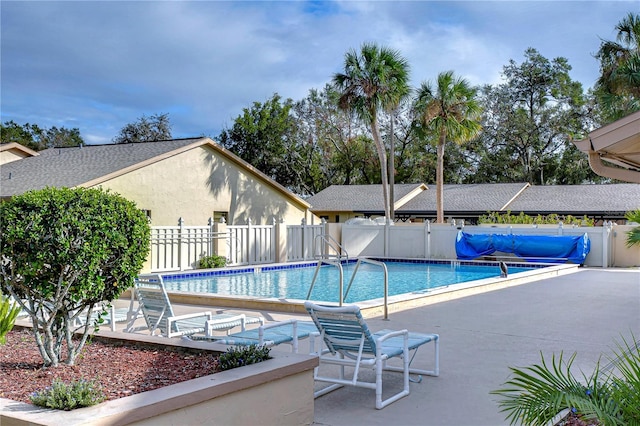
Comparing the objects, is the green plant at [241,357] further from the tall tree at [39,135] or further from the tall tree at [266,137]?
the tall tree at [39,135]

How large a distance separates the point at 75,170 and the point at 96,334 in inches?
694

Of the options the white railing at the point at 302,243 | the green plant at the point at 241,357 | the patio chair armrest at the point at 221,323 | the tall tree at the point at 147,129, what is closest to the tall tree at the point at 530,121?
the tall tree at the point at 147,129

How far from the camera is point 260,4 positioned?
1109cm

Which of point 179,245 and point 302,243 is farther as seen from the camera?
point 302,243

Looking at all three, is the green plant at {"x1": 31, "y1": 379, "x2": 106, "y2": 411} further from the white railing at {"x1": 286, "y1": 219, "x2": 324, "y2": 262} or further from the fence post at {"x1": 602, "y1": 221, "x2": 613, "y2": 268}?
the fence post at {"x1": 602, "y1": 221, "x2": 613, "y2": 268}

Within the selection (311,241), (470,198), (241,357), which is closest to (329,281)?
(311,241)

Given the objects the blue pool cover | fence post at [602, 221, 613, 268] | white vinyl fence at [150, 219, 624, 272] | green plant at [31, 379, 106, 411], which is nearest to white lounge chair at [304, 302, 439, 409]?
green plant at [31, 379, 106, 411]

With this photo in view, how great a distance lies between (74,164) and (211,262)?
7.19 m

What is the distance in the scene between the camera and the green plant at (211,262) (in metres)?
20.6

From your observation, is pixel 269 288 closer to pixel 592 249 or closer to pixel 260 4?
pixel 260 4

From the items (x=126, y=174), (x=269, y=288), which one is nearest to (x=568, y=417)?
(x=269, y=288)

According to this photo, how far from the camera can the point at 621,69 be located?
23391 mm

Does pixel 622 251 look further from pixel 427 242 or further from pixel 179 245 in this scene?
pixel 179 245

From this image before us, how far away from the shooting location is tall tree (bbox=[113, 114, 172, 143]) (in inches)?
2099
